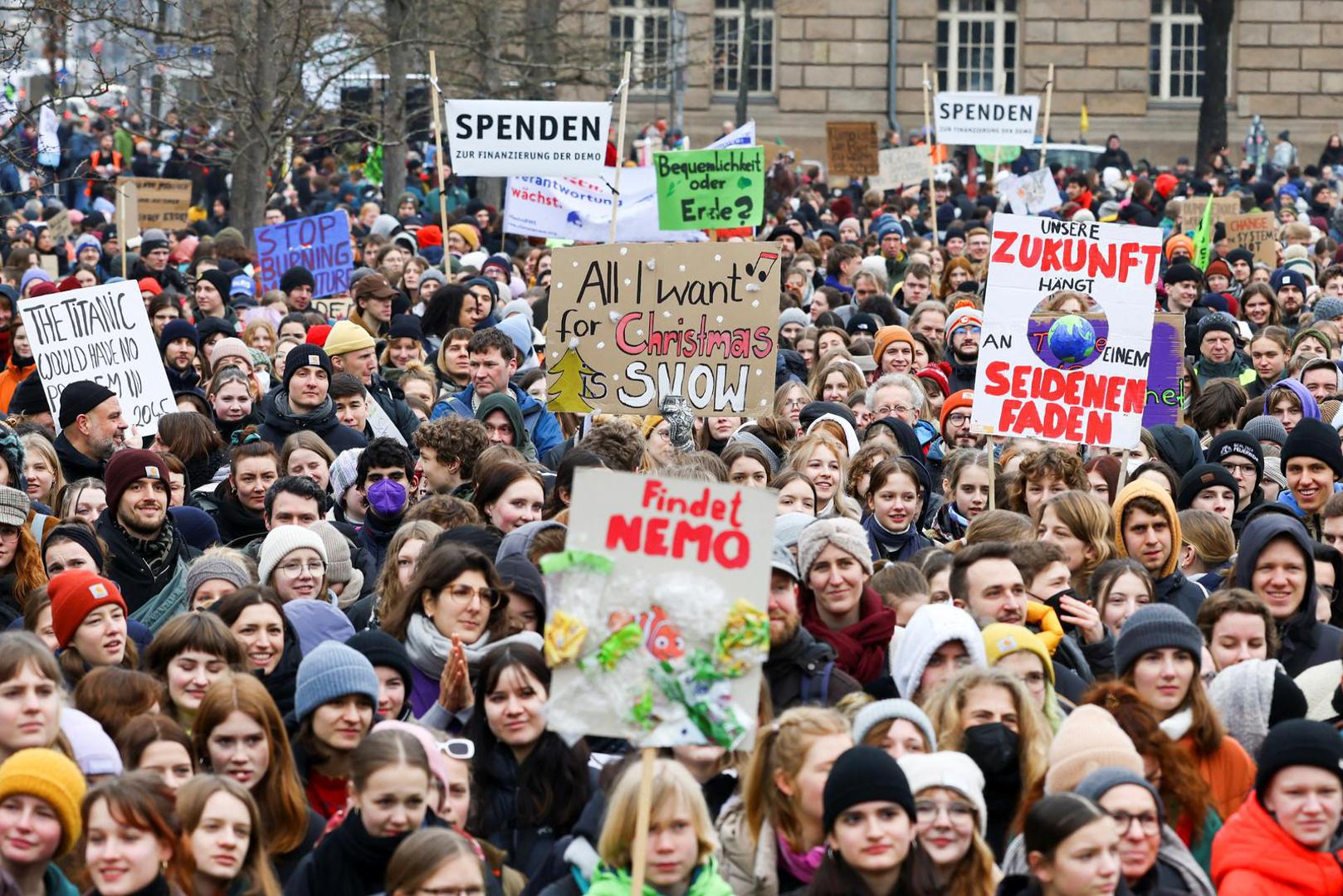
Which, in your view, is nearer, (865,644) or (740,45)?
(865,644)

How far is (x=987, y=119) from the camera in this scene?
22.5 meters

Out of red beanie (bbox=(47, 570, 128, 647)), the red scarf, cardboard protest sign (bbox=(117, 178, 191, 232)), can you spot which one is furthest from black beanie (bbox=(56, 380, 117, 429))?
cardboard protest sign (bbox=(117, 178, 191, 232))

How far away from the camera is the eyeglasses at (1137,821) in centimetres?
544

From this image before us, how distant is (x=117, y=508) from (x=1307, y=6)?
39499 mm

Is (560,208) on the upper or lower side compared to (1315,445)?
upper

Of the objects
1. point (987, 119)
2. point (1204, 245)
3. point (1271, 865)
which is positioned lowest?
point (1271, 865)

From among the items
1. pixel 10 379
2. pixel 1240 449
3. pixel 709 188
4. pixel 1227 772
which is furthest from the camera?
pixel 709 188

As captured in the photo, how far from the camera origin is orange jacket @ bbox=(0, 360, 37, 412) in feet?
41.0

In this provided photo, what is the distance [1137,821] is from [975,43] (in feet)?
134

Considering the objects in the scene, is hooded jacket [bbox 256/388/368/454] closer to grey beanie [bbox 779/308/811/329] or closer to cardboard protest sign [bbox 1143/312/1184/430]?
cardboard protest sign [bbox 1143/312/1184/430]

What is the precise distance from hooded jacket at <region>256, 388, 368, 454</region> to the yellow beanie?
4.92 m

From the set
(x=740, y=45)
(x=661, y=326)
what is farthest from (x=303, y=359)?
(x=740, y=45)

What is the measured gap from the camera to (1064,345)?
9516mm

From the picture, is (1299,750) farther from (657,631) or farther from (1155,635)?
(657,631)
